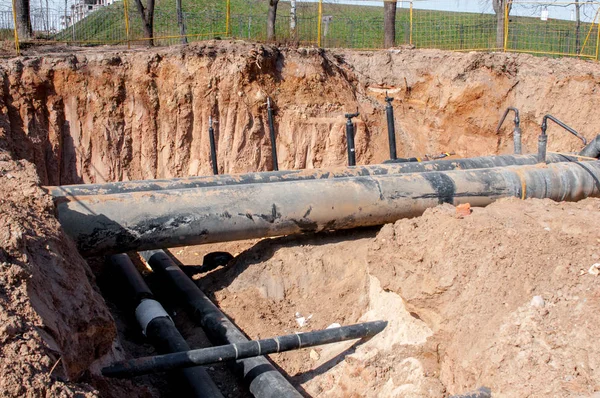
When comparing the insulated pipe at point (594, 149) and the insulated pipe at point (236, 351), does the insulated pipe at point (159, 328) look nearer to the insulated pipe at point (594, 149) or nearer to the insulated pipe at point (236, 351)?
the insulated pipe at point (236, 351)

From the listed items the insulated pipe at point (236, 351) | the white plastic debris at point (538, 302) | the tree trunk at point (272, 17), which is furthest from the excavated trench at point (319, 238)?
the tree trunk at point (272, 17)

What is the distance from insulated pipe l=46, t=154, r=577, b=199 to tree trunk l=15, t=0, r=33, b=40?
8.71 metres

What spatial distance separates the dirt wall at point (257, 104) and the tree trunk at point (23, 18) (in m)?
3.76

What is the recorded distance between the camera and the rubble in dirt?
14.2ft

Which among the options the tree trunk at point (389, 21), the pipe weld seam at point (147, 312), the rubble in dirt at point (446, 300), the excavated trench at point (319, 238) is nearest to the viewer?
the excavated trench at point (319, 238)

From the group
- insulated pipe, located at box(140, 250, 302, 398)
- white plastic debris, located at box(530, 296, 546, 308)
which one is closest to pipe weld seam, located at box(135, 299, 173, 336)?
insulated pipe, located at box(140, 250, 302, 398)

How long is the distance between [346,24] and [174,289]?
1466cm

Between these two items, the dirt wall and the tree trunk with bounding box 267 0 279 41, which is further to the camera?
the tree trunk with bounding box 267 0 279 41

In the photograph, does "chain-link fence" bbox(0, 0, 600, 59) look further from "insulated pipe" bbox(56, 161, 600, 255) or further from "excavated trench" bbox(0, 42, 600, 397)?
"insulated pipe" bbox(56, 161, 600, 255)

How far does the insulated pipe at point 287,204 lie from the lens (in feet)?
20.3

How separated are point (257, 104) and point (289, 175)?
4.15 metres

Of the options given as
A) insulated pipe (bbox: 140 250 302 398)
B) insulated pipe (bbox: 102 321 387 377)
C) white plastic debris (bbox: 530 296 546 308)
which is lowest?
insulated pipe (bbox: 140 250 302 398)

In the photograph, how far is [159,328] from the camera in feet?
19.9

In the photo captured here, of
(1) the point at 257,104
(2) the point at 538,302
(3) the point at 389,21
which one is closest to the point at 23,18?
(1) the point at 257,104
